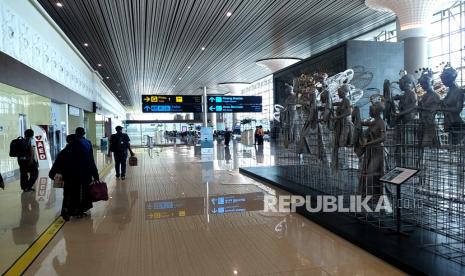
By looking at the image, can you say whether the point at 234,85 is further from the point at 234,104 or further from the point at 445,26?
the point at 445,26

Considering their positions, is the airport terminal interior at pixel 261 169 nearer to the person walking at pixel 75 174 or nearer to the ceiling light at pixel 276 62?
the person walking at pixel 75 174

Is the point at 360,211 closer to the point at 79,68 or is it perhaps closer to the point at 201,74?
the point at 79,68

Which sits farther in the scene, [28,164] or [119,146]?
[119,146]

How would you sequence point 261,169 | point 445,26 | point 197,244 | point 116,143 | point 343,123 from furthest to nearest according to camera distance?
point 445,26, point 261,169, point 116,143, point 343,123, point 197,244

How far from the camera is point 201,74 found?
2762 centimetres

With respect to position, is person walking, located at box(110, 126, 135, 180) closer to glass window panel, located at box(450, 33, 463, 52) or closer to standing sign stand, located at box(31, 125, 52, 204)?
standing sign stand, located at box(31, 125, 52, 204)

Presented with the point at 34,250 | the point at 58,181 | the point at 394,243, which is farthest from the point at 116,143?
the point at 394,243

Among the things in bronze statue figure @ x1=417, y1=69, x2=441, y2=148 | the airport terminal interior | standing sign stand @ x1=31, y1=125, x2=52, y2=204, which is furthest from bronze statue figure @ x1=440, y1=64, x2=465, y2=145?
standing sign stand @ x1=31, y1=125, x2=52, y2=204

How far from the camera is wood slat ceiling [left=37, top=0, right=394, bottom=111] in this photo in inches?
479

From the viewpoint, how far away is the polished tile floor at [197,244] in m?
3.66

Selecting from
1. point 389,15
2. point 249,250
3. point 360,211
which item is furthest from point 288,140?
point 389,15

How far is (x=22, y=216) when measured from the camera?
6.02 m

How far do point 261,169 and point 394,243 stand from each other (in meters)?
6.82

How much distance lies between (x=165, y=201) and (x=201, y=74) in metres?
21.5
